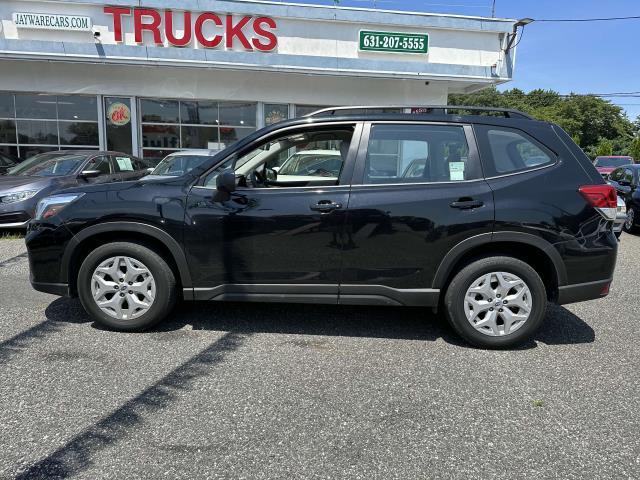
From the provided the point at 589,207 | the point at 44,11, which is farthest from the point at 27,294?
the point at 44,11

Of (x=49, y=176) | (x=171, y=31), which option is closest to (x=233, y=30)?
(x=171, y=31)

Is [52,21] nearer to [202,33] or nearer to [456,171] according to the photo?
[202,33]

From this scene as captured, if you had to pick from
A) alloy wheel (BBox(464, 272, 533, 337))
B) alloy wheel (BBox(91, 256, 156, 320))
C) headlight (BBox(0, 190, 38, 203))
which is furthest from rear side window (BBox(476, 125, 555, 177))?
headlight (BBox(0, 190, 38, 203))

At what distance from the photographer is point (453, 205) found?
377cm

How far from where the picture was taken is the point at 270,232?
12.6 ft

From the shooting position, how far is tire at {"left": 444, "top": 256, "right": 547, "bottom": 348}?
12.6 feet

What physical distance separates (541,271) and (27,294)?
5.09 m

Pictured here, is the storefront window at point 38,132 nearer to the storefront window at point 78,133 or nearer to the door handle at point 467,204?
the storefront window at point 78,133

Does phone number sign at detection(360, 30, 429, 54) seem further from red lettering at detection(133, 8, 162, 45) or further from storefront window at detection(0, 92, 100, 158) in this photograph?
storefront window at detection(0, 92, 100, 158)

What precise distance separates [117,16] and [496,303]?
1289cm

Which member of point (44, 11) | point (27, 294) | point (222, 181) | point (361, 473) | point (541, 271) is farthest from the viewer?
point (44, 11)

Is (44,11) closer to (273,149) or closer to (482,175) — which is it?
(273,149)

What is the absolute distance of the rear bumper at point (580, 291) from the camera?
3854mm

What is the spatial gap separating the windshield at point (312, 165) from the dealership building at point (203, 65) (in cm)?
966
